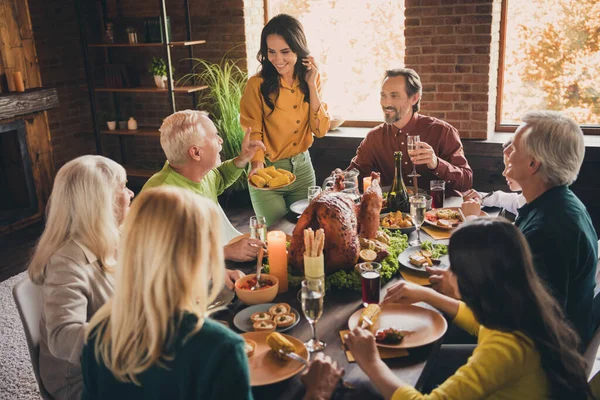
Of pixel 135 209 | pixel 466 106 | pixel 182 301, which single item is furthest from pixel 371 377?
pixel 466 106

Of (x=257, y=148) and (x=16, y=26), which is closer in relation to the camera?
(x=257, y=148)

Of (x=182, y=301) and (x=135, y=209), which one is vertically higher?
(x=135, y=209)

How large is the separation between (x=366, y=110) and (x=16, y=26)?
117 inches

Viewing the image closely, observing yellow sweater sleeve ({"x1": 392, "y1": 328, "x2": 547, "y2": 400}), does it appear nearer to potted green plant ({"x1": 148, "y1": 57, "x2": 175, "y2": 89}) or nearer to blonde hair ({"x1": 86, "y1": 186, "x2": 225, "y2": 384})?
blonde hair ({"x1": 86, "y1": 186, "x2": 225, "y2": 384})

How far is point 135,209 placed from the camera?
1.26 meters

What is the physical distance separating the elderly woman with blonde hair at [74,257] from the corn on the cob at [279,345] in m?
0.54

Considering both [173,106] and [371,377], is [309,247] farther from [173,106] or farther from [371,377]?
[173,106]

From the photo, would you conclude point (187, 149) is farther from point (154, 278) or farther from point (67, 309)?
point (154, 278)

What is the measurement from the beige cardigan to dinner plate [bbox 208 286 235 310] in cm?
32

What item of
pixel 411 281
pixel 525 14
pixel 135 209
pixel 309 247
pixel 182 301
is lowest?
pixel 411 281

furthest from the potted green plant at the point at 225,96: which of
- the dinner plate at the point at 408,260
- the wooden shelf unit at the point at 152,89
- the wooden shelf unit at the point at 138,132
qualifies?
the dinner plate at the point at 408,260

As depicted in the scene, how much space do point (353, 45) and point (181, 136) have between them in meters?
2.91

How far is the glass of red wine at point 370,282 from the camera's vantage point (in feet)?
6.06

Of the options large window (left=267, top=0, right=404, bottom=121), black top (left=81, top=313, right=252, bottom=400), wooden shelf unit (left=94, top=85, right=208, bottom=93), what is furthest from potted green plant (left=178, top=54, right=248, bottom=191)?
black top (left=81, top=313, right=252, bottom=400)
